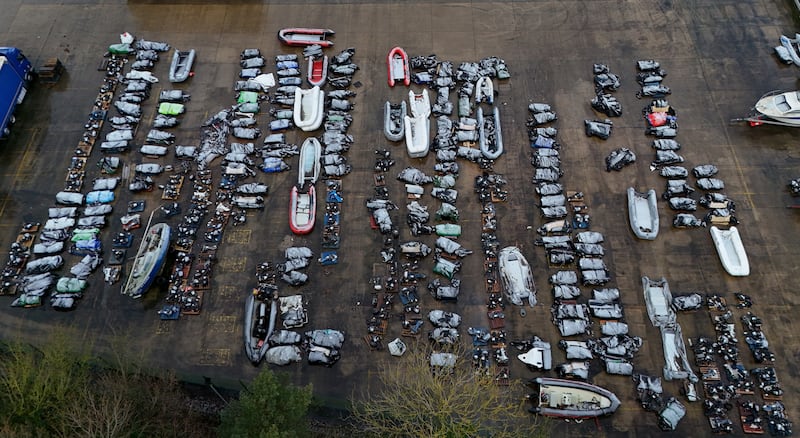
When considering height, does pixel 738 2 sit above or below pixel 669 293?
above

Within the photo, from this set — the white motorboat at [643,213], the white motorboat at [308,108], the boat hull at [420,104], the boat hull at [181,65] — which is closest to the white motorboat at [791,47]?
the white motorboat at [643,213]

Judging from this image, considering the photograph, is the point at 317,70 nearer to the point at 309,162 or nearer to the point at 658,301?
the point at 309,162

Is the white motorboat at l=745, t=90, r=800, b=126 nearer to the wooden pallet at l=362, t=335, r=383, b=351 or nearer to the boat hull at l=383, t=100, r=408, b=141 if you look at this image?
the boat hull at l=383, t=100, r=408, b=141

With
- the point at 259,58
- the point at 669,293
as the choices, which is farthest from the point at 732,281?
the point at 259,58

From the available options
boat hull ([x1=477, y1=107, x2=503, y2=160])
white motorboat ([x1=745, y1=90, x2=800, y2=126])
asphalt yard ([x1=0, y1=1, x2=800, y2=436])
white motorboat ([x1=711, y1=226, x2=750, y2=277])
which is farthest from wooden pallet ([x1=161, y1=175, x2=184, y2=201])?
white motorboat ([x1=745, y1=90, x2=800, y2=126])

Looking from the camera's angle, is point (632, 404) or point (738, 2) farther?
point (738, 2)

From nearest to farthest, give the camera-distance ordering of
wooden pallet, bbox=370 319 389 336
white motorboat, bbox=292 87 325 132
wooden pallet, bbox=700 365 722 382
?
wooden pallet, bbox=700 365 722 382
wooden pallet, bbox=370 319 389 336
white motorboat, bbox=292 87 325 132

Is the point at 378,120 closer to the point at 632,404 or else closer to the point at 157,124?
the point at 157,124
